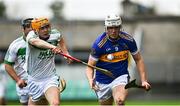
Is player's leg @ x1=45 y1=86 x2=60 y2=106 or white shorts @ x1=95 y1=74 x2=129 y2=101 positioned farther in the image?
white shorts @ x1=95 y1=74 x2=129 y2=101

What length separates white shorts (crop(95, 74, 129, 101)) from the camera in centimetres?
1552

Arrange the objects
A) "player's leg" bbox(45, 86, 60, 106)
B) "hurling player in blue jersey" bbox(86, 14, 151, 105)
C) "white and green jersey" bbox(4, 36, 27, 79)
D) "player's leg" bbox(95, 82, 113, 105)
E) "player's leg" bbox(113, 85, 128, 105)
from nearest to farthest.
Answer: "player's leg" bbox(45, 86, 60, 106)
"player's leg" bbox(113, 85, 128, 105)
"hurling player in blue jersey" bbox(86, 14, 151, 105)
"player's leg" bbox(95, 82, 113, 105)
"white and green jersey" bbox(4, 36, 27, 79)

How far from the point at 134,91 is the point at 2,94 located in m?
14.0

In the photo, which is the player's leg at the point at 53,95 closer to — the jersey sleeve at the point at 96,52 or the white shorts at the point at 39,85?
the white shorts at the point at 39,85

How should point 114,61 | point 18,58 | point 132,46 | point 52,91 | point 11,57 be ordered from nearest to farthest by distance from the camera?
point 52,91 < point 132,46 < point 114,61 < point 11,57 < point 18,58

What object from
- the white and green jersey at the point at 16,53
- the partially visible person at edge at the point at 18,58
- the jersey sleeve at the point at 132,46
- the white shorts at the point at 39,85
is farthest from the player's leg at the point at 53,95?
the white and green jersey at the point at 16,53

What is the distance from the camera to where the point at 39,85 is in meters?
15.2

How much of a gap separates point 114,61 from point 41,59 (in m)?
1.46

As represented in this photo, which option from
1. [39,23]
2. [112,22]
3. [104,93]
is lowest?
[104,93]

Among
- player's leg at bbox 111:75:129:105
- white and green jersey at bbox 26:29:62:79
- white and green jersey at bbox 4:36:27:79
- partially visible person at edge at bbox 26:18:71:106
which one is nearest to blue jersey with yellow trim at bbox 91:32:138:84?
player's leg at bbox 111:75:129:105

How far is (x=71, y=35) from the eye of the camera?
43844mm

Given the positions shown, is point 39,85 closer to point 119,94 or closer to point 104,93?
point 104,93

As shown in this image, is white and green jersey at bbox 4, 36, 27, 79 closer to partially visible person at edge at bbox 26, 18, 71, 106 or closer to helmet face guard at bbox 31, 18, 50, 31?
partially visible person at edge at bbox 26, 18, 71, 106

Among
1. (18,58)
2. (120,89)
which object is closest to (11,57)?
(18,58)
